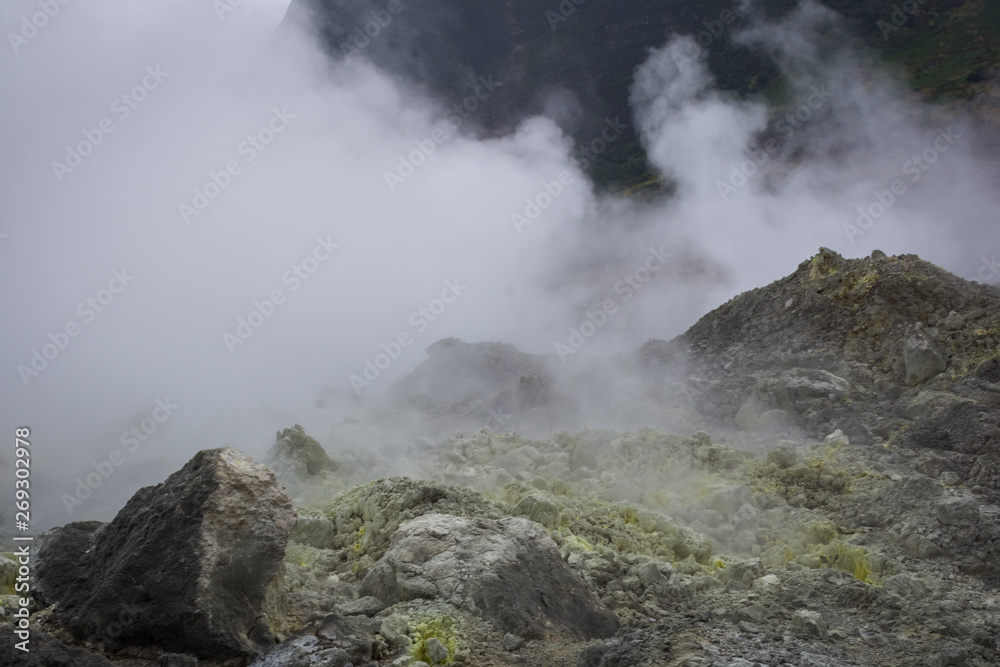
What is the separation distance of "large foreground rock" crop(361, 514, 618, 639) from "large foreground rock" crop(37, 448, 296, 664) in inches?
30.4

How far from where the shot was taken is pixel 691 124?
3284cm

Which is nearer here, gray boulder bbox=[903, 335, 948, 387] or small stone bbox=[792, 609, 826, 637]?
small stone bbox=[792, 609, 826, 637]

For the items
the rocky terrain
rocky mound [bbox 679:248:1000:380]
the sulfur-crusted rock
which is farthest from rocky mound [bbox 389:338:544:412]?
the sulfur-crusted rock

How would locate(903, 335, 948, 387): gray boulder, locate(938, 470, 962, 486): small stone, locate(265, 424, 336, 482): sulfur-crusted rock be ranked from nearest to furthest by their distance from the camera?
1. locate(938, 470, 962, 486): small stone
2. locate(265, 424, 336, 482): sulfur-crusted rock
3. locate(903, 335, 948, 387): gray boulder

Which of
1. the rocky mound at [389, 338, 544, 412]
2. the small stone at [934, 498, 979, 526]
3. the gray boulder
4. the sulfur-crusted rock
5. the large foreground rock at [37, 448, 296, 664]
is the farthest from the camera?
the rocky mound at [389, 338, 544, 412]

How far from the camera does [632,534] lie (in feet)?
18.4

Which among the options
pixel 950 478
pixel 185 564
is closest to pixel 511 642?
pixel 185 564

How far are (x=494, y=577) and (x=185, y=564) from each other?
1.58 m

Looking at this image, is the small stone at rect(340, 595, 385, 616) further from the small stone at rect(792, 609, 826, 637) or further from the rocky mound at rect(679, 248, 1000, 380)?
the rocky mound at rect(679, 248, 1000, 380)

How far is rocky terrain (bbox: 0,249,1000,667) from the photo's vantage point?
348cm

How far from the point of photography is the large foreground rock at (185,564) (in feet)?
11.0

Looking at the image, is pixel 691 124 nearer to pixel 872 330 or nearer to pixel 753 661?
pixel 872 330

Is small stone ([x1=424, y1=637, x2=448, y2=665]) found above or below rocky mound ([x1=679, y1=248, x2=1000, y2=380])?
below

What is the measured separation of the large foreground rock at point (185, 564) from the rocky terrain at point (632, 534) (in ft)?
0.04
